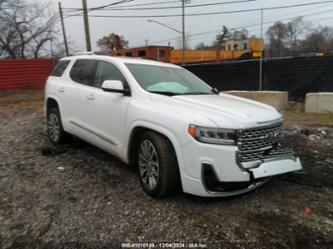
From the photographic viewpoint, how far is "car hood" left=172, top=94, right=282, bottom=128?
295 centimetres

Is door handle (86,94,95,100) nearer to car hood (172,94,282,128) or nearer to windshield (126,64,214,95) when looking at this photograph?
windshield (126,64,214,95)

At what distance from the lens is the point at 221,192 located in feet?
9.91

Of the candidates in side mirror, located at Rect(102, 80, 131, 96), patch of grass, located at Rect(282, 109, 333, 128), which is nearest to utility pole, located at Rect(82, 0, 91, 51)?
patch of grass, located at Rect(282, 109, 333, 128)

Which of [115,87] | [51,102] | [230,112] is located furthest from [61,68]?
[230,112]

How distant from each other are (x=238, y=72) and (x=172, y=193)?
9.94 m

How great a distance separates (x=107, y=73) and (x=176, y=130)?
185 centimetres

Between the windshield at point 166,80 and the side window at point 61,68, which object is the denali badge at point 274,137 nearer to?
the windshield at point 166,80

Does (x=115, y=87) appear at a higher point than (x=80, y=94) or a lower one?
higher

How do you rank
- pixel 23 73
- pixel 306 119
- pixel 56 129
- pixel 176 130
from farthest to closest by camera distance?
pixel 23 73 < pixel 306 119 < pixel 56 129 < pixel 176 130

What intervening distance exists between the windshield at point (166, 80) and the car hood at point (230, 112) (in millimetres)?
345

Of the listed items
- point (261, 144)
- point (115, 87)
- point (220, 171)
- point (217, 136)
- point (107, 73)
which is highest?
point (107, 73)

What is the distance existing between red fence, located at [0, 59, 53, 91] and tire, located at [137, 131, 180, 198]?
53.5 feet

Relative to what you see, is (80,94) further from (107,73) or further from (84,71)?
(107,73)

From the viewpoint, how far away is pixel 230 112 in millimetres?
3129
